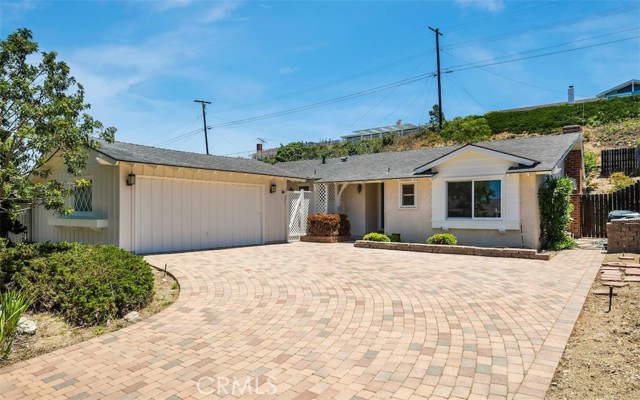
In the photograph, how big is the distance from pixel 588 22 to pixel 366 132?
30766 mm

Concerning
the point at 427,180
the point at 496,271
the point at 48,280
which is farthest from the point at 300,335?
the point at 427,180

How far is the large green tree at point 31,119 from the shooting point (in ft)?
23.7

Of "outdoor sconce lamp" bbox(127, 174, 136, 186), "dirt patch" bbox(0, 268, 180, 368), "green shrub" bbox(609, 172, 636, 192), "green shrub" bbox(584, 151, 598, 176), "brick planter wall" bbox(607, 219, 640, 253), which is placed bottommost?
"dirt patch" bbox(0, 268, 180, 368)

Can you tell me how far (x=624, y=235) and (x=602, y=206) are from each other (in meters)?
4.34

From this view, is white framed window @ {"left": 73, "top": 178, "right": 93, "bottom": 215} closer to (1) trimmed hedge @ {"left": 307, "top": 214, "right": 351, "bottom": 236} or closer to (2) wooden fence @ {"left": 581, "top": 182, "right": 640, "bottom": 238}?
(1) trimmed hedge @ {"left": 307, "top": 214, "right": 351, "bottom": 236}

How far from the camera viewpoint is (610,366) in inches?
148

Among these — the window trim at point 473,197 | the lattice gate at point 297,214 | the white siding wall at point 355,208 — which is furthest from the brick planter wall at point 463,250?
the white siding wall at point 355,208

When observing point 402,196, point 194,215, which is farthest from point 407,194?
point 194,215

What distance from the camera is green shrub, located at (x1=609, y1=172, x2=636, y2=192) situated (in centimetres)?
2044

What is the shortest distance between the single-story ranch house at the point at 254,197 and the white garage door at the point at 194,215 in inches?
1.3

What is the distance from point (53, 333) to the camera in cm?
516

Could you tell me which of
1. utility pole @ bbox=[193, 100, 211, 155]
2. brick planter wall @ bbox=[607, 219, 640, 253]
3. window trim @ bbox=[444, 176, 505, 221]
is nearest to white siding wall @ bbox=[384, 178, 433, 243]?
window trim @ bbox=[444, 176, 505, 221]

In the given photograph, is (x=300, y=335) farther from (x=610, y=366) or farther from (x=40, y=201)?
(x=40, y=201)

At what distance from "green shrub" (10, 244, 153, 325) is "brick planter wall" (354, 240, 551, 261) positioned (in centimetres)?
881
